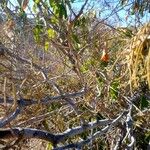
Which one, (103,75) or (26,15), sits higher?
(26,15)

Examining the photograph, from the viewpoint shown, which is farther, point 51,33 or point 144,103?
point 144,103

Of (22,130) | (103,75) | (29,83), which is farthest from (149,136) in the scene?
(22,130)

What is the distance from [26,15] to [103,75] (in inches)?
27.2

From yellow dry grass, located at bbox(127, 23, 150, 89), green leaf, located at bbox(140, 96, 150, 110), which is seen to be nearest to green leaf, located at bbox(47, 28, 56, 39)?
green leaf, located at bbox(140, 96, 150, 110)

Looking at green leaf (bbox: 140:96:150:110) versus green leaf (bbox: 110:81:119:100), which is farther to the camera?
green leaf (bbox: 140:96:150:110)

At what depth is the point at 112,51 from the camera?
10.7 ft

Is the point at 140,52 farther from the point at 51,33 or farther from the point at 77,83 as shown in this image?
the point at 77,83

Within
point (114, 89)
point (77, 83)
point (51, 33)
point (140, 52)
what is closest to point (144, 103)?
point (114, 89)

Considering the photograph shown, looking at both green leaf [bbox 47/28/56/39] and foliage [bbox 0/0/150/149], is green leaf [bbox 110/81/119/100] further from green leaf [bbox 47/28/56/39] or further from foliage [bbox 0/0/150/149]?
green leaf [bbox 47/28/56/39]

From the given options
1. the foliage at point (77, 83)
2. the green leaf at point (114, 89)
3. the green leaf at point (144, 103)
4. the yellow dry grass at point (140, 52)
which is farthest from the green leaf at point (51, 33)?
the yellow dry grass at point (140, 52)

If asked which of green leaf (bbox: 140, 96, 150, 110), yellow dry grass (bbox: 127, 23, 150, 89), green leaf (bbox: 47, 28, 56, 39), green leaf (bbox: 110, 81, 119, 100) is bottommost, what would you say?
green leaf (bbox: 140, 96, 150, 110)

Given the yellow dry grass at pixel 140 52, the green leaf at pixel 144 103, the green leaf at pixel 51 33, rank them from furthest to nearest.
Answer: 1. the green leaf at pixel 144 103
2. the green leaf at pixel 51 33
3. the yellow dry grass at pixel 140 52

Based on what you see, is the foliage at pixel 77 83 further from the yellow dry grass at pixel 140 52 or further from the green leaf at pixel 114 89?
the yellow dry grass at pixel 140 52

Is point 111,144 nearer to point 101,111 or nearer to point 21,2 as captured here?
point 101,111
